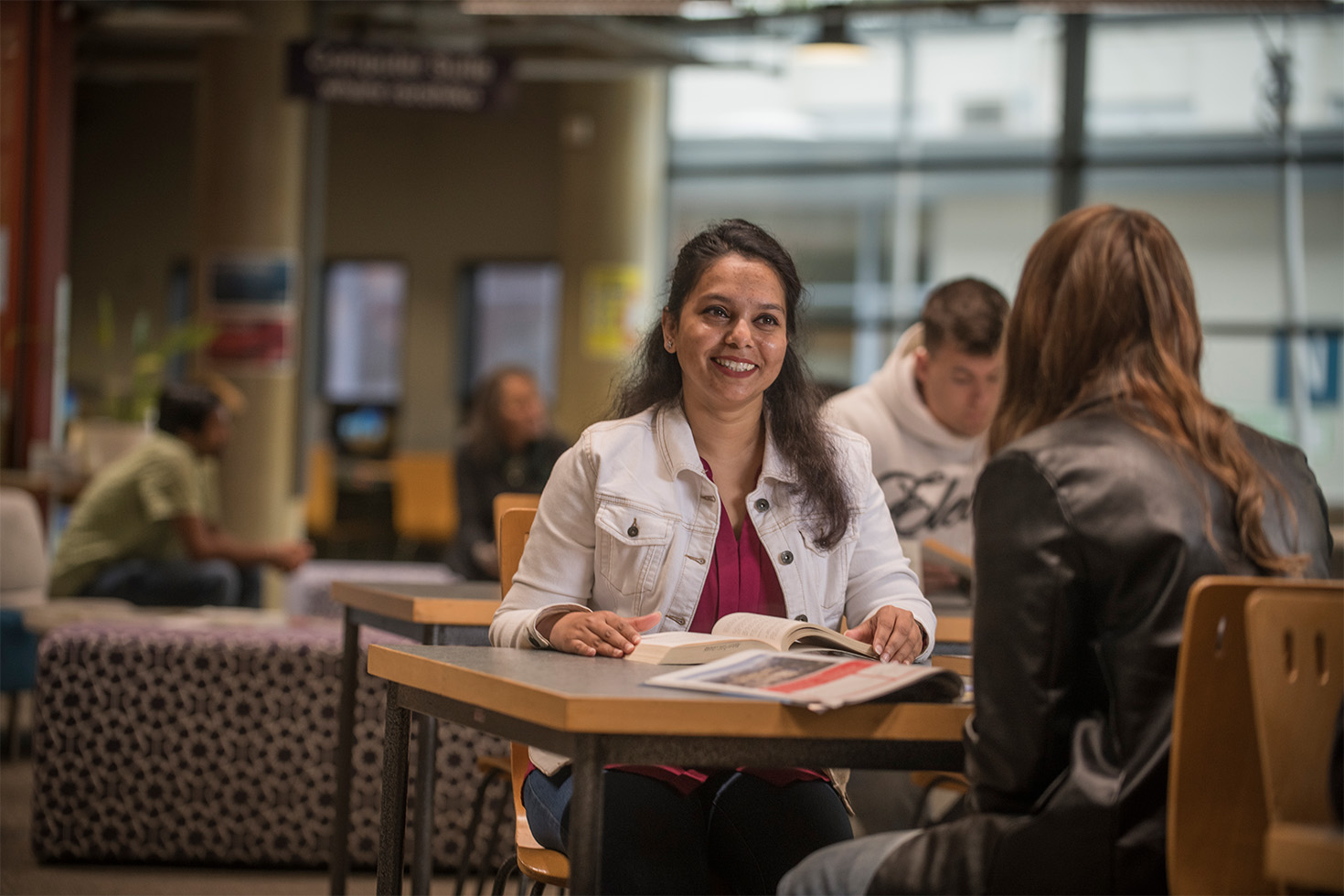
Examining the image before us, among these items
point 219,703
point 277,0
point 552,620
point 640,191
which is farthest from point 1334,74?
point 552,620

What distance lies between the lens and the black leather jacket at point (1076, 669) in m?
1.45

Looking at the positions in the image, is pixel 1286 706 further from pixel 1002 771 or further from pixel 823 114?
pixel 823 114

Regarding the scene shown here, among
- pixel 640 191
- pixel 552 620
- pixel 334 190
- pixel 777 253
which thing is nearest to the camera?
pixel 552 620

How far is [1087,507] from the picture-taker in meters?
1.49

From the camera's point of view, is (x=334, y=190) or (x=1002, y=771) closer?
(x=1002, y=771)

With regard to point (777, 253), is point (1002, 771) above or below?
below

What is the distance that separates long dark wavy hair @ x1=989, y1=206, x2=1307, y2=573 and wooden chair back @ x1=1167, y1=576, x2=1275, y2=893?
217 millimetres

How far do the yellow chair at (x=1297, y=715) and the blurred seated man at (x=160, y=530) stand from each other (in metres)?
4.39

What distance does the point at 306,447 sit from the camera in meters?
8.86

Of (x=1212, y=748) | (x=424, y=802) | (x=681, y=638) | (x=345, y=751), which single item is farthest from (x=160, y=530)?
(x=1212, y=748)

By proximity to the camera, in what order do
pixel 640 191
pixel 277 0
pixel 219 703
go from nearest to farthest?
pixel 219 703 → pixel 277 0 → pixel 640 191

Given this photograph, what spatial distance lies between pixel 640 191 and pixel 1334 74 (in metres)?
4.84

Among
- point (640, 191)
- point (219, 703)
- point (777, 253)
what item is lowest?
point (219, 703)

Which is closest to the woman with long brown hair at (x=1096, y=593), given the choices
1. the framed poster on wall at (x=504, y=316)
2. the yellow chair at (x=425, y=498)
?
the yellow chair at (x=425, y=498)
